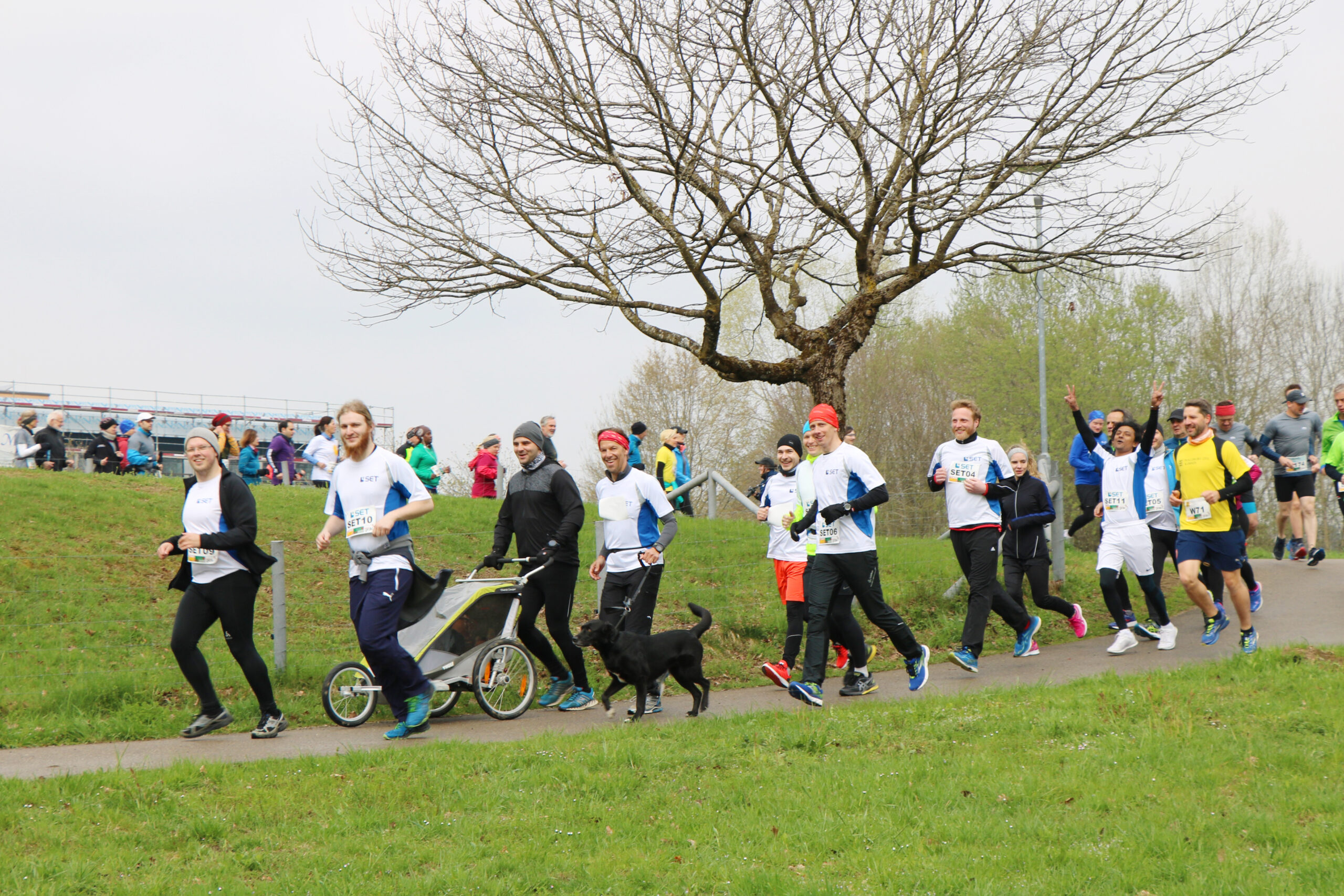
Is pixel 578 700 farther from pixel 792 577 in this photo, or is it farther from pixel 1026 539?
pixel 1026 539

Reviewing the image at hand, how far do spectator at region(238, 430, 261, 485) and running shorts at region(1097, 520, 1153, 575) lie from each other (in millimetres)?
15252

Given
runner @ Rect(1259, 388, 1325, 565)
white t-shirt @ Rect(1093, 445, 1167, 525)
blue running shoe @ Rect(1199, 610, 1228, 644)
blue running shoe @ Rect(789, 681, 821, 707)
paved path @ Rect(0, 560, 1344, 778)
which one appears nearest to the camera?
paved path @ Rect(0, 560, 1344, 778)

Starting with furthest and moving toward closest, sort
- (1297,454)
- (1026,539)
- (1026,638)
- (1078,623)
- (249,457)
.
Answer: (249,457) → (1297,454) → (1078,623) → (1026,539) → (1026,638)

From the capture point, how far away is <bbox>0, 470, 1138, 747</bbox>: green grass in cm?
793

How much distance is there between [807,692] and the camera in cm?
755

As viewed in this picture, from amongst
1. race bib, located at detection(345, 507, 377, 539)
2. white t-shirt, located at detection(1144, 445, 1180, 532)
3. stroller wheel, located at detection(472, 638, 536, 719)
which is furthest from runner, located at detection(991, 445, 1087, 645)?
race bib, located at detection(345, 507, 377, 539)

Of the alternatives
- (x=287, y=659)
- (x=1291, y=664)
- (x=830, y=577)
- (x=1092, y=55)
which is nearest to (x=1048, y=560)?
(x=1291, y=664)

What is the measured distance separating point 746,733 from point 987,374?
3010cm

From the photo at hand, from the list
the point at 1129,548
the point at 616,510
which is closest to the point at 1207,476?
the point at 1129,548

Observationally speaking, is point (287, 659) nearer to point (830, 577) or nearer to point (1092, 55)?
point (830, 577)

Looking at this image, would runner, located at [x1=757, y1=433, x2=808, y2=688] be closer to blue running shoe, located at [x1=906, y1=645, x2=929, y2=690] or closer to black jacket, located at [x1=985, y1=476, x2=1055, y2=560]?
blue running shoe, located at [x1=906, y1=645, x2=929, y2=690]

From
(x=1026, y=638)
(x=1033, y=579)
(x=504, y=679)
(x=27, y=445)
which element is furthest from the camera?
(x=27, y=445)

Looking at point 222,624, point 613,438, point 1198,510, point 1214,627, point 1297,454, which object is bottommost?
point 1214,627

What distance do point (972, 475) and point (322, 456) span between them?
46.4 ft
